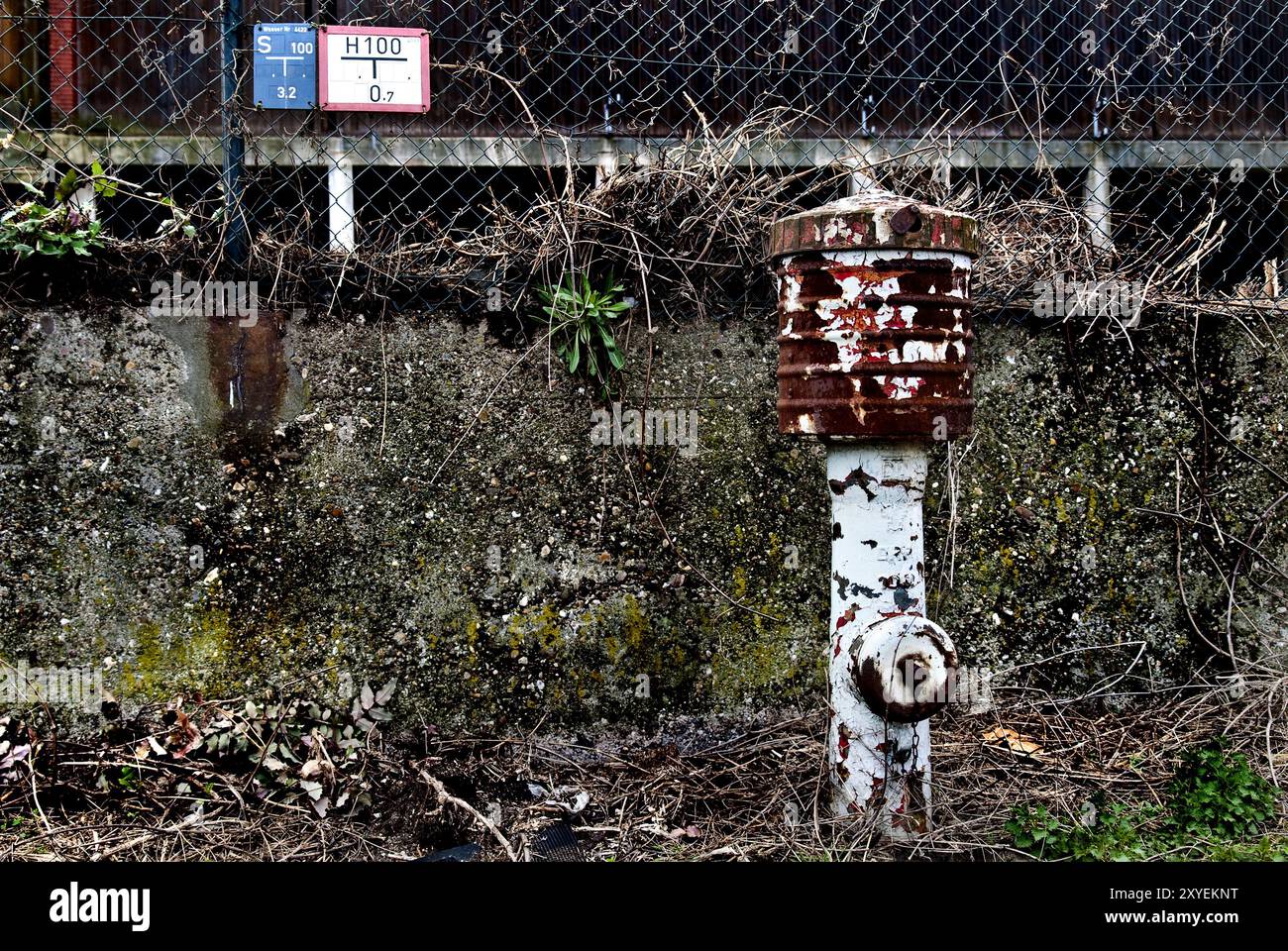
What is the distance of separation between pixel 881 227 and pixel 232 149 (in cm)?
176

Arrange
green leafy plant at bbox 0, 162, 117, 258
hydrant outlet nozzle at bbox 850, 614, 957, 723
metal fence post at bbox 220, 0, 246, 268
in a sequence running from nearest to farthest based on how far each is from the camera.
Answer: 1. hydrant outlet nozzle at bbox 850, 614, 957, 723
2. green leafy plant at bbox 0, 162, 117, 258
3. metal fence post at bbox 220, 0, 246, 268

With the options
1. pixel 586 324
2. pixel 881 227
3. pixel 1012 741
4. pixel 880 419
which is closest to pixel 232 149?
pixel 586 324

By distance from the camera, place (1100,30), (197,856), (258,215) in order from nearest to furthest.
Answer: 1. (197,856)
2. (258,215)
3. (1100,30)

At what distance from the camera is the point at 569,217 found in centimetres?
254

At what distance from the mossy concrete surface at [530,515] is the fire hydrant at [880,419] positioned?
574mm

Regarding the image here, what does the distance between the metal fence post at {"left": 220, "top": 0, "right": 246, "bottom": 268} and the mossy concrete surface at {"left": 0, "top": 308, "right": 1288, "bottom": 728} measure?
0.23 meters

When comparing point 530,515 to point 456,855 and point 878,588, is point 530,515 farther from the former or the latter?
point 878,588

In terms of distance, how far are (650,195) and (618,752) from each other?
149 cm

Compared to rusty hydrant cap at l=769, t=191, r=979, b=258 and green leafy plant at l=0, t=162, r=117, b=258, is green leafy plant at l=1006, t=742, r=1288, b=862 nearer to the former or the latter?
rusty hydrant cap at l=769, t=191, r=979, b=258

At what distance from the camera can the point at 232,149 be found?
258 centimetres

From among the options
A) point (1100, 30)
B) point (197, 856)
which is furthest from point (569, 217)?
point (1100, 30)

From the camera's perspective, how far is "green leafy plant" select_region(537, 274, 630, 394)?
2537mm

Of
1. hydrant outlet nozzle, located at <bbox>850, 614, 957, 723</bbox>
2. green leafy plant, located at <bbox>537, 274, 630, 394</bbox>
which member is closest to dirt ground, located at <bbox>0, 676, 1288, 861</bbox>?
hydrant outlet nozzle, located at <bbox>850, 614, 957, 723</bbox>

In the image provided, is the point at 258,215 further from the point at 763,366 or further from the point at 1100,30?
the point at 1100,30
